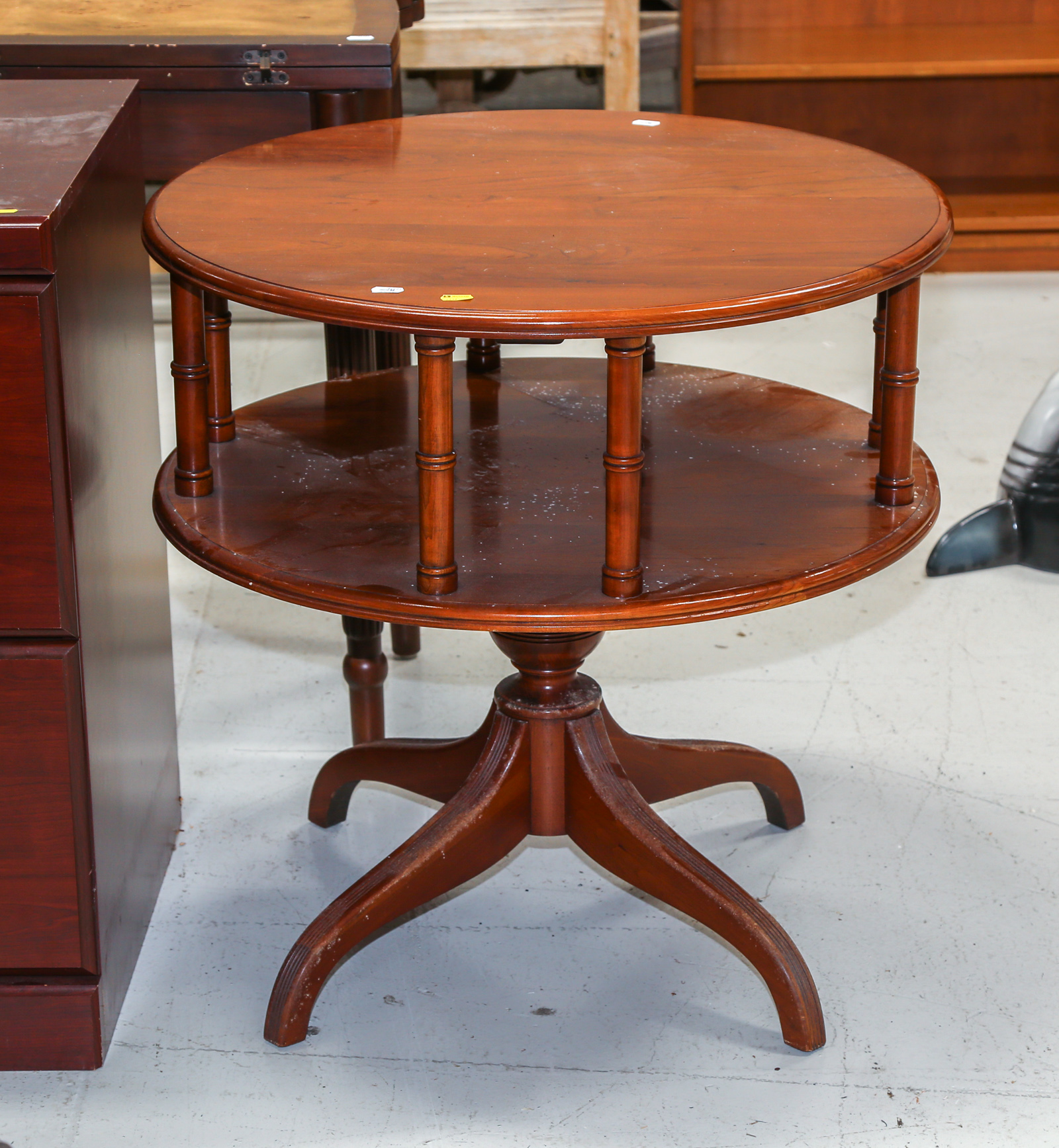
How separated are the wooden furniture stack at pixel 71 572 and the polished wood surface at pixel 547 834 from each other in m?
0.22

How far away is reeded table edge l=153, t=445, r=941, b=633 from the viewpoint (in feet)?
4.43

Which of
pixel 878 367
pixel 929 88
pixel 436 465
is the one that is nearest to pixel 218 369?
pixel 436 465

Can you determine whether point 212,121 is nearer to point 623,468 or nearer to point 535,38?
point 623,468

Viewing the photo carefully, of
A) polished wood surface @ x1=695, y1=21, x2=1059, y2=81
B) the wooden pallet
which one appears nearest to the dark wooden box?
the wooden pallet

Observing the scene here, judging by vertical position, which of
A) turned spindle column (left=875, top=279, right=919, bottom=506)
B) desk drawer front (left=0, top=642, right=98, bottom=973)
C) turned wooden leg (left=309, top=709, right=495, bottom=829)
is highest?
turned spindle column (left=875, top=279, right=919, bottom=506)

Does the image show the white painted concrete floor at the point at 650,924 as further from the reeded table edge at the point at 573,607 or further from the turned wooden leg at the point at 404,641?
the reeded table edge at the point at 573,607

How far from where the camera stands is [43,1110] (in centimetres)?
156

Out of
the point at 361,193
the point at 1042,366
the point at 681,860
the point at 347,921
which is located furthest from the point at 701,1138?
the point at 1042,366

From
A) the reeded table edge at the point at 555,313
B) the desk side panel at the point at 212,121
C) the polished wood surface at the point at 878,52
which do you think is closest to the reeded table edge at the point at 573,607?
the reeded table edge at the point at 555,313

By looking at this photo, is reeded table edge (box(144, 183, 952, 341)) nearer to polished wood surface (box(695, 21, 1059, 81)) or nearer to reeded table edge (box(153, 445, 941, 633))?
reeded table edge (box(153, 445, 941, 633))

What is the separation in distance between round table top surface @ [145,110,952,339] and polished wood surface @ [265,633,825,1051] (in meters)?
0.42

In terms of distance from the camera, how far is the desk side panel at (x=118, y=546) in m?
1.49

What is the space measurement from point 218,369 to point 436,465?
1.44 ft

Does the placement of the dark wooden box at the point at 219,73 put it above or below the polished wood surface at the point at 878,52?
above
